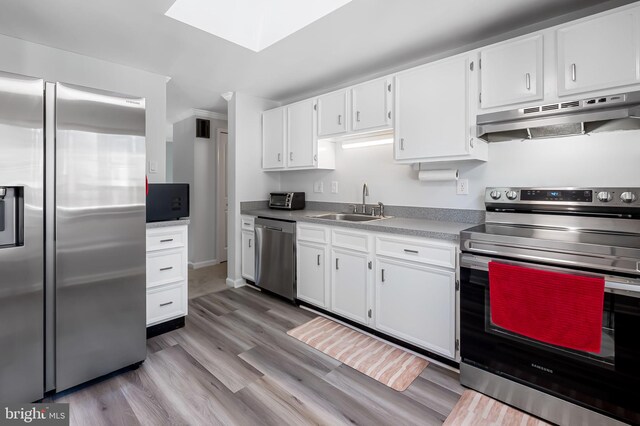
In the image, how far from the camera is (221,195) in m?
4.93

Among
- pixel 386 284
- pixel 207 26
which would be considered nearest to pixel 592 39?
pixel 386 284

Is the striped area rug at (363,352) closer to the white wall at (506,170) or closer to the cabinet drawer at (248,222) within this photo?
the white wall at (506,170)

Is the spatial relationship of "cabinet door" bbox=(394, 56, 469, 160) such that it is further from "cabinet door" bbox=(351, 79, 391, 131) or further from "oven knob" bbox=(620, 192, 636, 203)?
"oven knob" bbox=(620, 192, 636, 203)

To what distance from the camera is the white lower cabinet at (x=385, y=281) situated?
201cm

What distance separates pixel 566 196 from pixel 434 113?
3.32 ft

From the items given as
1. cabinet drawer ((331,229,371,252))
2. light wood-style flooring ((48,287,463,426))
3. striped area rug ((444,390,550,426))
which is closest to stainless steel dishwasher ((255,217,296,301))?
cabinet drawer ((331,229,371,252))

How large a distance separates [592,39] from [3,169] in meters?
3.15

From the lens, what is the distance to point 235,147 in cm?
360

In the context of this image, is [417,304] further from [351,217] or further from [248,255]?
[248,255]

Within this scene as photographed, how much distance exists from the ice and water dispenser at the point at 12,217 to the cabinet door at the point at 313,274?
199 centimetres

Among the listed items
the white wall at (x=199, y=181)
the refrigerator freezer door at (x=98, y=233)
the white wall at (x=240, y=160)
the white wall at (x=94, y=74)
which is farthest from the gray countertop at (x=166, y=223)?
the white wall at (x=199, y=181)

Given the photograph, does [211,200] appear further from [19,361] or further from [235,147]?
[19,361]

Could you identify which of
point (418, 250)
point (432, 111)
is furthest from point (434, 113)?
point (418, 250)

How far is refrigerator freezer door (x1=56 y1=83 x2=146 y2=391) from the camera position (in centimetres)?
169
